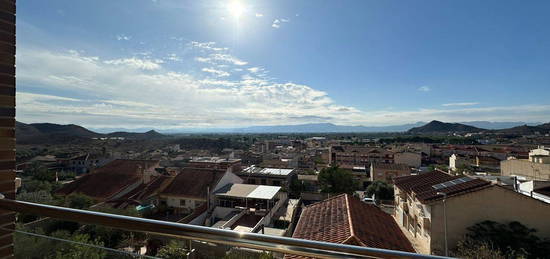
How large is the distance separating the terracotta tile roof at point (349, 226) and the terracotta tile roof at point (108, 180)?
14.6m

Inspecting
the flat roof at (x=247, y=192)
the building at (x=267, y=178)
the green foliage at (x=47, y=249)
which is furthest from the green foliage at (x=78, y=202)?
the green foliage at (x=47, y=249)

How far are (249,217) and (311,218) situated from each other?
593cm

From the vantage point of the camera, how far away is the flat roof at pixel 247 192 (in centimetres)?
1474

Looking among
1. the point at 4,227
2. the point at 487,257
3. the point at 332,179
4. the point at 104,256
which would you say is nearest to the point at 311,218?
the point at 487,257

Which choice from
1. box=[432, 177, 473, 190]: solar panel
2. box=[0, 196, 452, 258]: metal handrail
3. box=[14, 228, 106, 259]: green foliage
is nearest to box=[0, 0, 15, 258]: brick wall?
box=[14, 228, 106, 259]: green foliage

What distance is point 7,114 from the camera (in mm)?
1558

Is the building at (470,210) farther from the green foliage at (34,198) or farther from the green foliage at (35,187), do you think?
the green foliage at (35,187)

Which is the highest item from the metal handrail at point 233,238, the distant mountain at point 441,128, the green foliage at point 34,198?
the distant mountain at point 441,128

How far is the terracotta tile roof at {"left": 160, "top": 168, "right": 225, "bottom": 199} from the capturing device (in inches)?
616

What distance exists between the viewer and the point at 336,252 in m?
0.94

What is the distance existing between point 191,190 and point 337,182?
11.2 metres

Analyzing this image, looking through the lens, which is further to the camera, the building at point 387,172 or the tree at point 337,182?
the building at point 387,172

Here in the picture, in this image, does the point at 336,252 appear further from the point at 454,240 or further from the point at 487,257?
the point at 454,240

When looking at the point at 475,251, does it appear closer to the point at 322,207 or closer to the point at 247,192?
the point at 322,207
